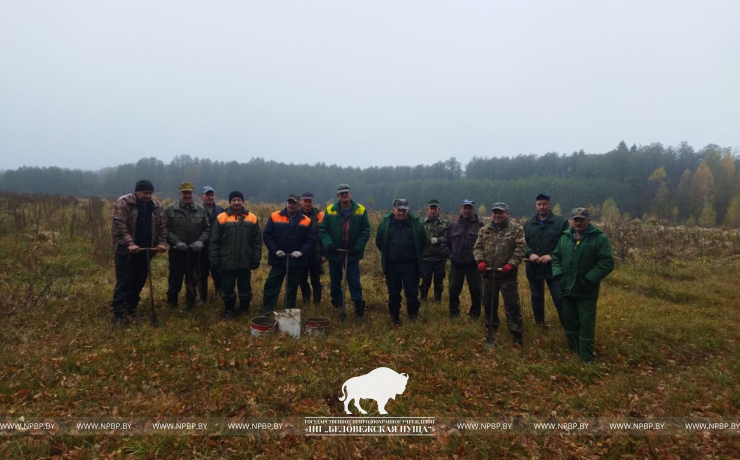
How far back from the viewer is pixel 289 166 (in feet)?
287

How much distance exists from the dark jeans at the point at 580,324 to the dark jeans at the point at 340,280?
324 cm

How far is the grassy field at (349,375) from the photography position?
327cm

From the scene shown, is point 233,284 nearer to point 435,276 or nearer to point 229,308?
point 229,308

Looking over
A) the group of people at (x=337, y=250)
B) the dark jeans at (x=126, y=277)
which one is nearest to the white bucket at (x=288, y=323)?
the group of people at (x=337, y=250)

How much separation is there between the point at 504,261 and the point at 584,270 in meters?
1.18

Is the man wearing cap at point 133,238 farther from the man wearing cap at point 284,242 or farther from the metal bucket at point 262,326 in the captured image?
the metal bucket at point 262,326

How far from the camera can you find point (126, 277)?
6.07m

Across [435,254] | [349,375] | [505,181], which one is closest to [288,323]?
[349,375]

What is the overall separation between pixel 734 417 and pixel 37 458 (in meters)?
6.29

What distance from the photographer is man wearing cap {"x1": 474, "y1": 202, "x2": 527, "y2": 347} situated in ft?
19.3

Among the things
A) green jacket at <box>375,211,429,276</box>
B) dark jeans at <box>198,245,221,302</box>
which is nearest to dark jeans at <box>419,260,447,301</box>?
green jacket at <box>375,211,429,276</box>

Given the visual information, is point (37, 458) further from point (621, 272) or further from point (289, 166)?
point (289, 166)

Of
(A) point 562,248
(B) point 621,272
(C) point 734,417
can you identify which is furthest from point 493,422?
(B) point 621,272

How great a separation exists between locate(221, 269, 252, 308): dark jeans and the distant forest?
105ft
